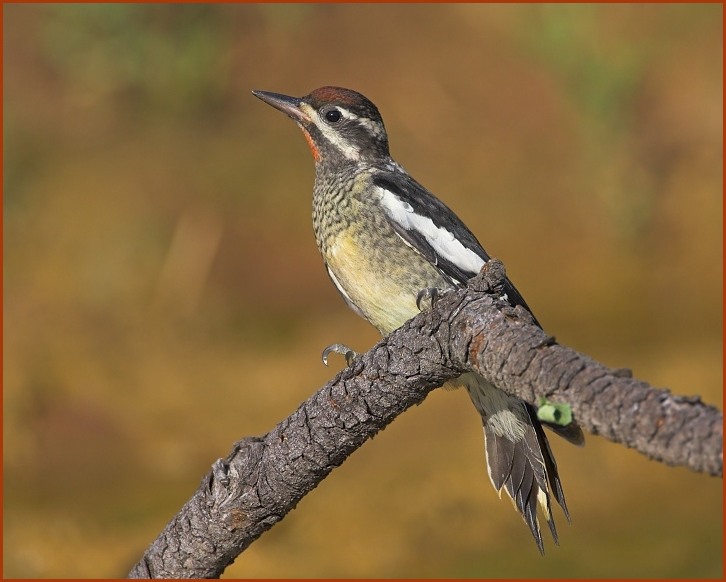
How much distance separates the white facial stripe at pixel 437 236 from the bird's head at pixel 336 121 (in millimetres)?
482

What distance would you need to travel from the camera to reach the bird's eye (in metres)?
3.91

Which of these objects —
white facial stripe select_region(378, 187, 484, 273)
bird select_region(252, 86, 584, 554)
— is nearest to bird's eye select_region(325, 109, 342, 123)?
bird select_region(252, 86, 584, 554)

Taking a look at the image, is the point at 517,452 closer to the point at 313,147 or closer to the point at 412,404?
the point at 412,404

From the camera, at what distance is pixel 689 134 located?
863 cm

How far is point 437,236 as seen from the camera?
3406 millimetres

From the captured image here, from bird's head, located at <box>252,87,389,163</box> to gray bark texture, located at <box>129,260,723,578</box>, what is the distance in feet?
4.91

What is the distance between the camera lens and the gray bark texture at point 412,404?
1.65 metres

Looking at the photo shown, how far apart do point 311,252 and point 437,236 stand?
4.39m

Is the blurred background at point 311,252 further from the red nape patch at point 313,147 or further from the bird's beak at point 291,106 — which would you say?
the bird's beak at point 291,106

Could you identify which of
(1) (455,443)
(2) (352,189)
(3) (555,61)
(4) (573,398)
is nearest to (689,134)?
(3) (555,61)

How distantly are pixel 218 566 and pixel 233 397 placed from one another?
3.86 metres

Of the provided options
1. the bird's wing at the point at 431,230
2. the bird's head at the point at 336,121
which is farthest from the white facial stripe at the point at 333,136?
the bird's wing at the point at 431,230

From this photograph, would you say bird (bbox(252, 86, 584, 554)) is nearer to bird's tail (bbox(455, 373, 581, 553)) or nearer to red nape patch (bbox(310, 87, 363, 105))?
bird's tail (bbox(455, 373, 581, 553))

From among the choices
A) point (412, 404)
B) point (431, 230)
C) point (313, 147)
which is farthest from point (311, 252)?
point (412, 404)
